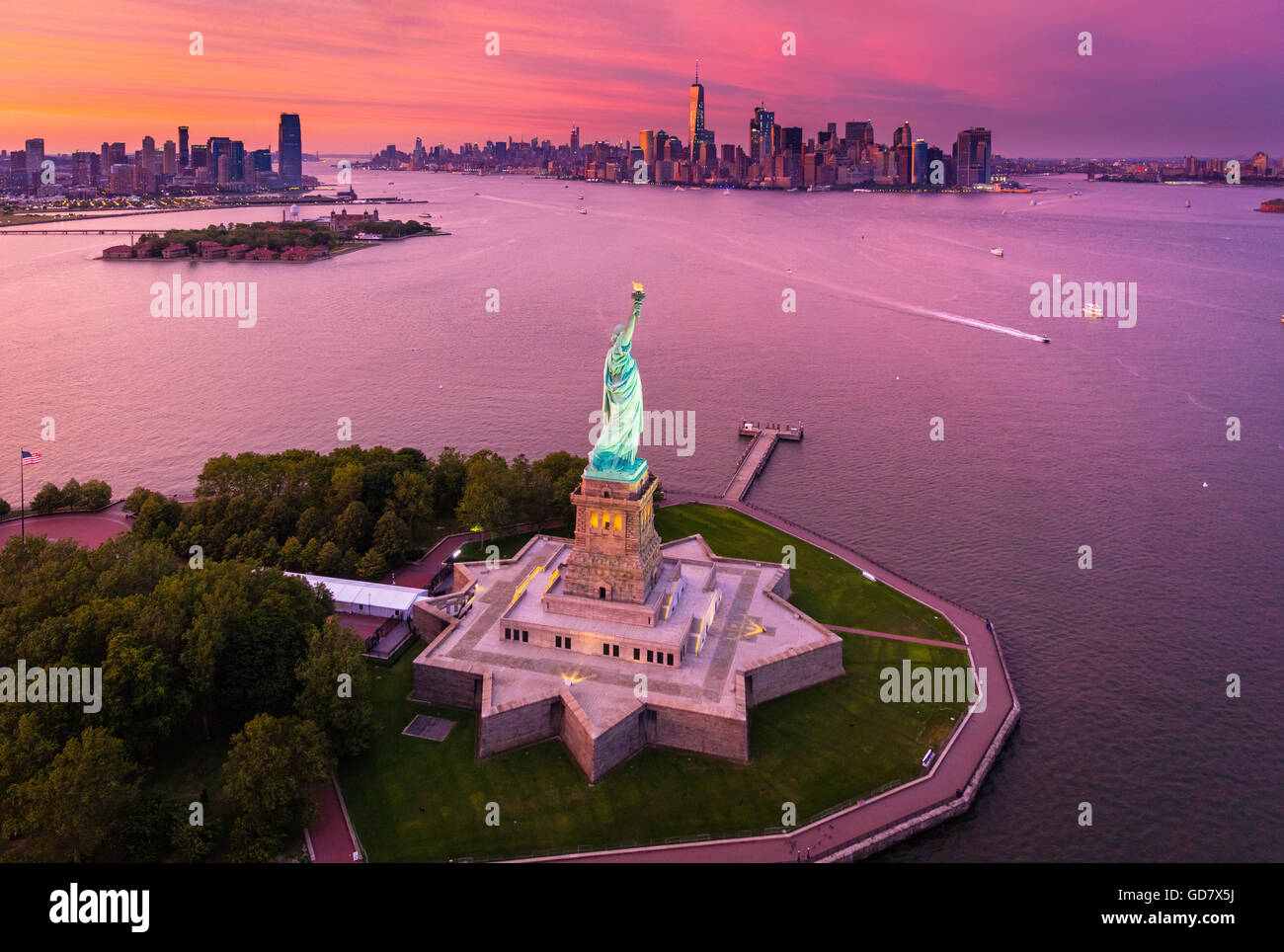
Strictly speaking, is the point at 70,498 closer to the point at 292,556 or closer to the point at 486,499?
the point at 292,556

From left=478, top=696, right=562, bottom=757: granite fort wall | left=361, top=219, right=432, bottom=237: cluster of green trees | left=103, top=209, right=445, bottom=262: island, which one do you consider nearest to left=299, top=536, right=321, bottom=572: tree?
left=478, top=696, right=562, bottom=757: granite fort wall

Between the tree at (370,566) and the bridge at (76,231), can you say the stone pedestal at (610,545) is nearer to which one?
the tree at (370,566)

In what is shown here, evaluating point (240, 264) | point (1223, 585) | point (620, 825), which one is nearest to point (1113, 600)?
point (1223, 585)

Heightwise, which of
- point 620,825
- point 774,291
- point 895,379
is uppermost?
point 774,291

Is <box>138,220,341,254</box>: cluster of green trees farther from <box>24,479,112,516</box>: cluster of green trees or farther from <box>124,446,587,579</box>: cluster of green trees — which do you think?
<box>124,446,587,579</box>: cluster of green trees

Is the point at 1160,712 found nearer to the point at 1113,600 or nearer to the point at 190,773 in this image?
the point at 1113,600

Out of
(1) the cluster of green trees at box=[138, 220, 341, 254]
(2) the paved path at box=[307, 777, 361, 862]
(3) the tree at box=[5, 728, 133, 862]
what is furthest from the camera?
(1) the cluster of green trees at box=[138, 220, 341, 254]
